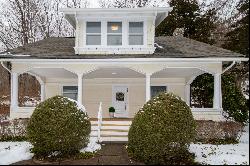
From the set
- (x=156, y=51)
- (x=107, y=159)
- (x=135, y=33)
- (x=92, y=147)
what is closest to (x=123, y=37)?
(x=135, y=33)

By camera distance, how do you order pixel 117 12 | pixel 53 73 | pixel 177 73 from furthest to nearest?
pixel 53 73 → pixel 177 73 → pixel 117 12

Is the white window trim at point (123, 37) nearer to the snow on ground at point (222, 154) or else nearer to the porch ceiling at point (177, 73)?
the porch ceiling at point (177, 73)

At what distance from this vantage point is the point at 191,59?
16562 millimetres

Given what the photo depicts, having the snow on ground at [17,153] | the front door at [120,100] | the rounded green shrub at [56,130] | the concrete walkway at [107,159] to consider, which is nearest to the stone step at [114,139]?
the snow on ground at [17,153]

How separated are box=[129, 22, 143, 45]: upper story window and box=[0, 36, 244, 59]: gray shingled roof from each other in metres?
1.05

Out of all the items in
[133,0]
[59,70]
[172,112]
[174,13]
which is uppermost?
[133,0]

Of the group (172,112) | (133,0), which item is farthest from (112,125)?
(133,0)

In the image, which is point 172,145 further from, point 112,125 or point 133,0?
point 133,0

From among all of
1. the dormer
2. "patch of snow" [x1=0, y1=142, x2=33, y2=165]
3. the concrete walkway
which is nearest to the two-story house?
the dormer

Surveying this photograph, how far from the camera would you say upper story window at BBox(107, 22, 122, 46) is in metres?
18.0

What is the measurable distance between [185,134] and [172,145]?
1.77 ft

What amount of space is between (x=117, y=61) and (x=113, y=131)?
10.7 feet

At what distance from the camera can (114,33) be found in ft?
59.3

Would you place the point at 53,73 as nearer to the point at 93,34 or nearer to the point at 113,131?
the point at 93,34
